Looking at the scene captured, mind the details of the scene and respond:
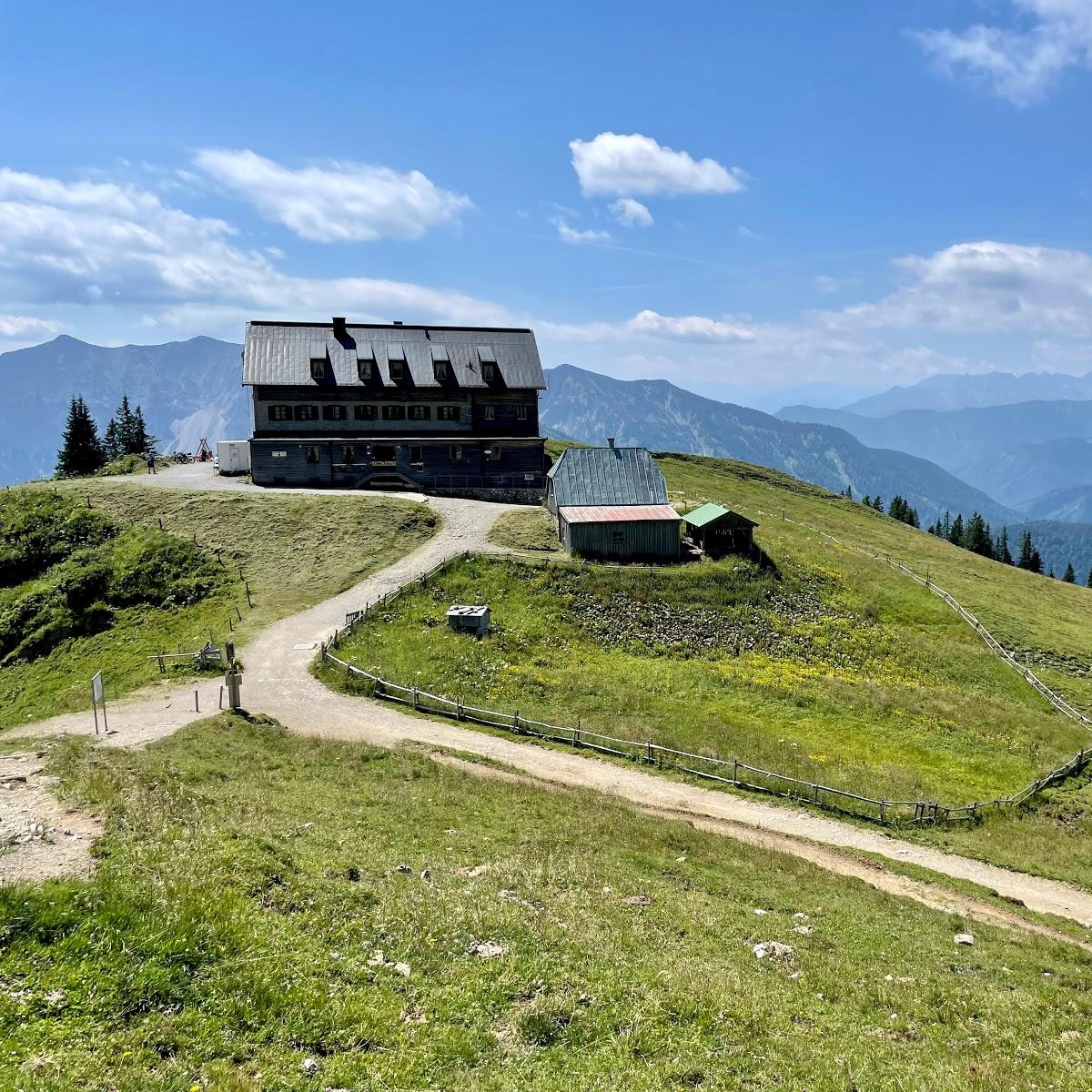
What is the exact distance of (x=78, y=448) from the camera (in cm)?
9256

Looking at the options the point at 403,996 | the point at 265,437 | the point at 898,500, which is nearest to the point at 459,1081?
the point at 403,996

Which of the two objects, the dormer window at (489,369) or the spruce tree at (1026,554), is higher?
the dormer window at (489,369)

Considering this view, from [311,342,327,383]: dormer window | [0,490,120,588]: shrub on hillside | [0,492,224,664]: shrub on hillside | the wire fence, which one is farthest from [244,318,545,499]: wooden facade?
the wire fence

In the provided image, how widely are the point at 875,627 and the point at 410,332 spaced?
4940cm

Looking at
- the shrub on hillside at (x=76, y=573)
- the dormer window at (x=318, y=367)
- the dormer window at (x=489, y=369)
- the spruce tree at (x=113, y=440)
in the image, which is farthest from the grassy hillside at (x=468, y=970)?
the spruce tree at (x=113, y=440)

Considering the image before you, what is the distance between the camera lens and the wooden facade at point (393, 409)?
66125mm

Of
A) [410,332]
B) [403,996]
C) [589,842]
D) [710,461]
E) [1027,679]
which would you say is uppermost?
[410,332]

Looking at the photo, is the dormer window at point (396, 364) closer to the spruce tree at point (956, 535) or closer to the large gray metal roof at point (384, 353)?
the large gray metal roof at point (384, 353)

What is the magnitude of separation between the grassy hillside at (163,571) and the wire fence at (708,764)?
35.2 feet

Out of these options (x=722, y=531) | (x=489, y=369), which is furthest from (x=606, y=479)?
(x=489, y=369)

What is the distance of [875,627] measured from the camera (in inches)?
2098

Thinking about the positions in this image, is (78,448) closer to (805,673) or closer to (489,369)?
(489,369)

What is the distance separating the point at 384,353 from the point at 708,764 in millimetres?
53625

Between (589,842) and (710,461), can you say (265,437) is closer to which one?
(589,842)
